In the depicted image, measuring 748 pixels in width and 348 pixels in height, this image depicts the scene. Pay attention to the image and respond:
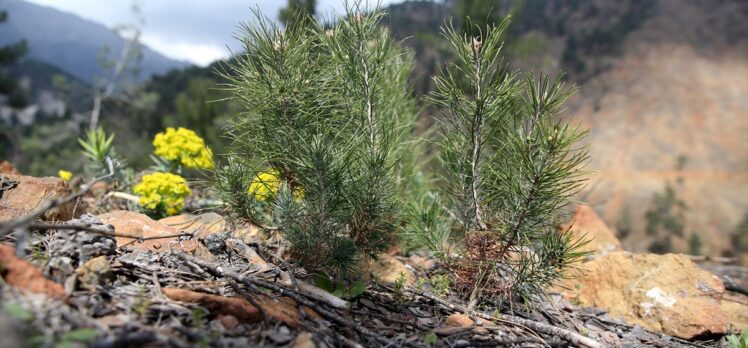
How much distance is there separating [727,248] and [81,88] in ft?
100

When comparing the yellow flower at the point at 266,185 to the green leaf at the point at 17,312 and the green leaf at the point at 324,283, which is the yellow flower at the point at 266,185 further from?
the green leaf at the point at 17,312

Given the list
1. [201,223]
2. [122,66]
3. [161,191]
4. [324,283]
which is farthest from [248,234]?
[122,66]

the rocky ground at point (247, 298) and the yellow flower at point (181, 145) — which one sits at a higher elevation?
the yellow flower at point (181, 145)

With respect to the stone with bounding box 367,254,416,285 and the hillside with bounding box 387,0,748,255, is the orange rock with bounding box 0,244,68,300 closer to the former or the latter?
the stone with bounding box 367,254,416,285

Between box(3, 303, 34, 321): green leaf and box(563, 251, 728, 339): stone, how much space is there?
8.37 ft

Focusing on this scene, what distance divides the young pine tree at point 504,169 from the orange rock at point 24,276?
1.68m

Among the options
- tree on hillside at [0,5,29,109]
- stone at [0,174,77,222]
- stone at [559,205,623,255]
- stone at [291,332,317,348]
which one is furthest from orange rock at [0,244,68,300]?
tree on hillside at [0,5,29,109]

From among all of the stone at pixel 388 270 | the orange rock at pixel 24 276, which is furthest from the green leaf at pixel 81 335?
the stone at pixel 388 270

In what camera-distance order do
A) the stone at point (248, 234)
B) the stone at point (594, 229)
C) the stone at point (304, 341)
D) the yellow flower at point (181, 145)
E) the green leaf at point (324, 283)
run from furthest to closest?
the stone at point (594, 229) → the yellow flower at point (181, 145) → the stone at point (248, 234) → the green leaf at point (324, 283) → the stone at point (304, 341)

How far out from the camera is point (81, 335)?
3.69 feet

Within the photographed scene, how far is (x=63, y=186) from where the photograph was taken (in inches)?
115

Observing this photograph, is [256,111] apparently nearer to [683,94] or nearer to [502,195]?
[502,195]

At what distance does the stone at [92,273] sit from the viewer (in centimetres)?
153

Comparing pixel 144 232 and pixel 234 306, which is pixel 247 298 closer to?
pixel 234 306
